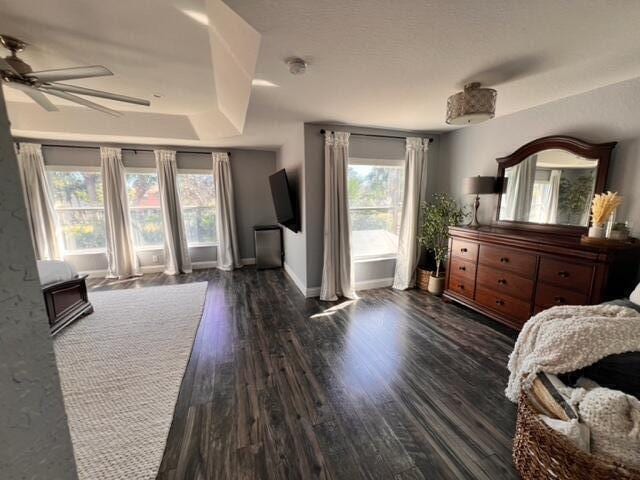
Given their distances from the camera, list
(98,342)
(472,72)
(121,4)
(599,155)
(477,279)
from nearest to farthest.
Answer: (121,4)
(472,72)
(599,155)
(98,342)
(477,279)

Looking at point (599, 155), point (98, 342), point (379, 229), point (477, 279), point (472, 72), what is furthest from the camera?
point (379, 229)

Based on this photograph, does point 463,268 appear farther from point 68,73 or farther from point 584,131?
point 68,73

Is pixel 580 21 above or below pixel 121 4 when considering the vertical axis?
below

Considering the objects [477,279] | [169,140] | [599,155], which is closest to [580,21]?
[599,155]

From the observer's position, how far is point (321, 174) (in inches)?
141

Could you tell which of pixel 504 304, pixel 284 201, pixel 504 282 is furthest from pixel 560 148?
pixel 284 201

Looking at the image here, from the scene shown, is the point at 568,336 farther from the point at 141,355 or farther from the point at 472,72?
the point at 141,355

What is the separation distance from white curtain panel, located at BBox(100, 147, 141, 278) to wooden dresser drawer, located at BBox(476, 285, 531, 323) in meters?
5.62

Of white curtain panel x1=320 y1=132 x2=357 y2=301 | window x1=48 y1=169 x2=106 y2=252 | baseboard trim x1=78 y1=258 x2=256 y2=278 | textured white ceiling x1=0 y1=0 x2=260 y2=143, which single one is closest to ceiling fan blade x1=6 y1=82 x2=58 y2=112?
textured white ceiling x1=0 y1=0 x2=260 y2=143

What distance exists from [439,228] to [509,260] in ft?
3.72

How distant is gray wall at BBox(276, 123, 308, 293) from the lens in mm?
3670

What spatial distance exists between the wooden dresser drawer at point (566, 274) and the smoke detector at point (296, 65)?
8.86 feet

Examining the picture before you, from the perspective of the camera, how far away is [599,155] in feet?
7.88

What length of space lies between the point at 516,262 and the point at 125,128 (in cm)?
549
